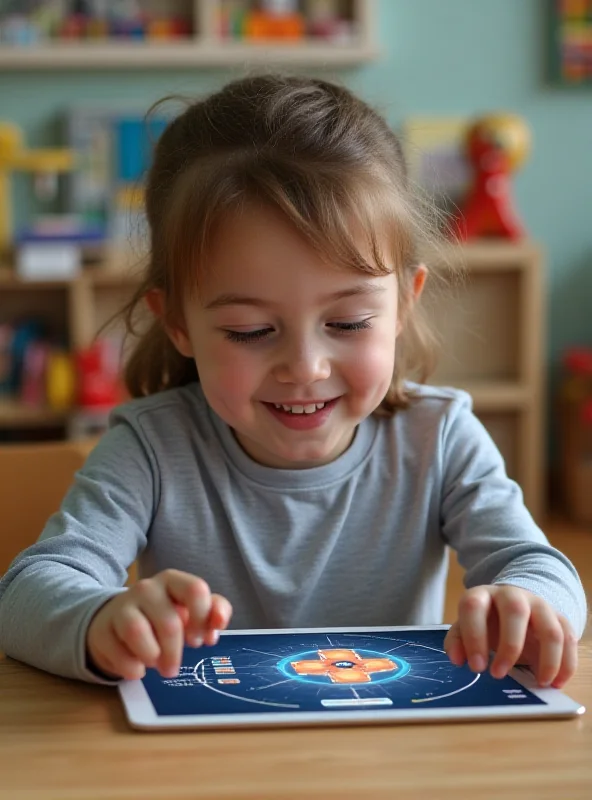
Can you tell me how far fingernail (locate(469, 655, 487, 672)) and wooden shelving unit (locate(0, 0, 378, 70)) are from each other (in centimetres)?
263

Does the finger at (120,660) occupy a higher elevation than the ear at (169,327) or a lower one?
lower

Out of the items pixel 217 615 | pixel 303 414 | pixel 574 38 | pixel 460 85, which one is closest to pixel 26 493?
pixel 303 414

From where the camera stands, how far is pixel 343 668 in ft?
2.31

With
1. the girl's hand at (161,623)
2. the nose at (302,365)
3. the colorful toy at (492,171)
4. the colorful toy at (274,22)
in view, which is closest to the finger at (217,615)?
the girl's hand at (161,623)

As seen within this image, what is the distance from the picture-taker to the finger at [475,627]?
0.67m

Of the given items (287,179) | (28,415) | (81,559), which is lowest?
(28,415)

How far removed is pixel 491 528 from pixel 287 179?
1.03 ft

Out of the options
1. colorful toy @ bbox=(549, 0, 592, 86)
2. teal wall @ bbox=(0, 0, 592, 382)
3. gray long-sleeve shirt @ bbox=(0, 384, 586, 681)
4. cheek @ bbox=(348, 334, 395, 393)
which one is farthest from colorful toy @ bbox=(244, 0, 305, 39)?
cheek @ bbox=(348, 334, 395, 393)

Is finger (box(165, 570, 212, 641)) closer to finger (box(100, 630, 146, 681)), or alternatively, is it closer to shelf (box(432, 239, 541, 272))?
finger (box(100, 630, 146, 681))

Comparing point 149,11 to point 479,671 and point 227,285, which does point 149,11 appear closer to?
point 227,285

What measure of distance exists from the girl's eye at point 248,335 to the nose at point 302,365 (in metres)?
0.02

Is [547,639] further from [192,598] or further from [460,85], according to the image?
[460,85]

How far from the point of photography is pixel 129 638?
655 mm

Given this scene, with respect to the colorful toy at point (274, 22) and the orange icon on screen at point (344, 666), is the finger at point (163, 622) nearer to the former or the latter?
the orange icon on screen at point (344, 666)
